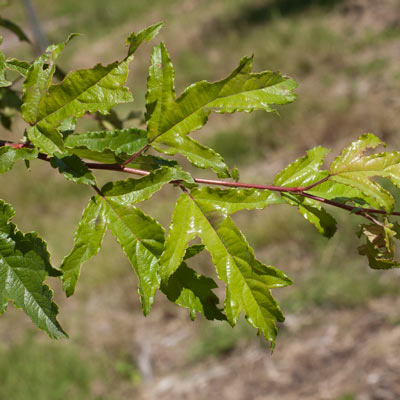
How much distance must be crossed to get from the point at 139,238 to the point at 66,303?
4268mm

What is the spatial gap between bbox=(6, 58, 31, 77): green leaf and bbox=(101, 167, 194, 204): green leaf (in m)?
0.24

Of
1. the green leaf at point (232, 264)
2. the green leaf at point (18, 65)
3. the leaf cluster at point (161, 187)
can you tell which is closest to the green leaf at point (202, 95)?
the leaf cluster at point (161, 187)

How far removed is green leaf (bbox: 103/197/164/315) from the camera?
74cm

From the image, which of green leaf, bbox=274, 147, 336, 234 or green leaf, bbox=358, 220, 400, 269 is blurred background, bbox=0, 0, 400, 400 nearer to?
green leaf, bbox=274, 147, 336, 234

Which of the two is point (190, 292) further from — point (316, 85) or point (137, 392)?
point (316, 85)

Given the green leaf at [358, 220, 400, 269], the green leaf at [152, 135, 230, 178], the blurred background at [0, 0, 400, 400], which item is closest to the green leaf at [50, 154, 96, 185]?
the green leaf at [152, 135, 230, 178]

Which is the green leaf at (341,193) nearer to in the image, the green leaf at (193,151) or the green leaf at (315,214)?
the green leaf at (315,214)

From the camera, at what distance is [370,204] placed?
81cm

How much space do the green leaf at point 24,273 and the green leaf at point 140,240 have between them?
12 centimetres

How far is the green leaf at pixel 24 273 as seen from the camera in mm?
729

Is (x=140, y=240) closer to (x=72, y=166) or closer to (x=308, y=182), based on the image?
(x=72, y=166)

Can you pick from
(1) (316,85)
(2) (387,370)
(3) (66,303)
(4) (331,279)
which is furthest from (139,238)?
(1) (316,85)

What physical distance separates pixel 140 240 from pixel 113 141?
18cm

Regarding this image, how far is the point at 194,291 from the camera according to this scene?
80 cm
